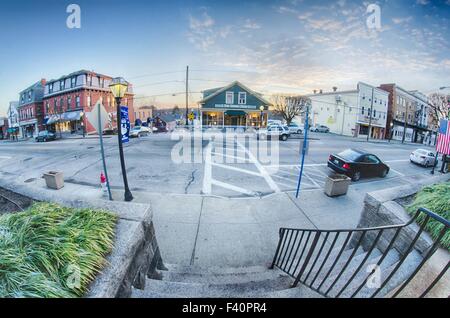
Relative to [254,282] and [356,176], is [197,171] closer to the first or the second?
[254,282]

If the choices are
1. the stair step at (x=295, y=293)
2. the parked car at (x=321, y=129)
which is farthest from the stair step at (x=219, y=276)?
the parked car at (x=321, y=129)

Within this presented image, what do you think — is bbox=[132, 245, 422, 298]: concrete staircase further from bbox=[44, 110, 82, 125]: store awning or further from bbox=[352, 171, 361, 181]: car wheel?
bbox=[44, 110, 82, 125]: store awning

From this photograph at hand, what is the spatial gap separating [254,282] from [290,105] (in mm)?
46419

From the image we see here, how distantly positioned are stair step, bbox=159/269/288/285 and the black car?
7543mm

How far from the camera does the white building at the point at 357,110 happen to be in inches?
1259

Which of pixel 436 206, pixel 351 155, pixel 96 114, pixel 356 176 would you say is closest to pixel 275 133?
pixel 351 155

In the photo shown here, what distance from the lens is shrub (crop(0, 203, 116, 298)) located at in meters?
1.66

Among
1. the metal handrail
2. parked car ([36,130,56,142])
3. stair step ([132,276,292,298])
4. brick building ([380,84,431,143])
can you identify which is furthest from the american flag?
parked car ([36,130,56,142])

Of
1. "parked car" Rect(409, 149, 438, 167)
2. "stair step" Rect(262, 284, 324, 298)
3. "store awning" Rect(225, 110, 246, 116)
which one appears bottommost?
"stair step" Rect(262, 284, 324, 298)

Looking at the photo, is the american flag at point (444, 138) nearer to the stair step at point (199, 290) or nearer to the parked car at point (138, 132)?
the stair step at point (199, 290)

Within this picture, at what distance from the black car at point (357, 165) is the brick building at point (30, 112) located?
36.3m
